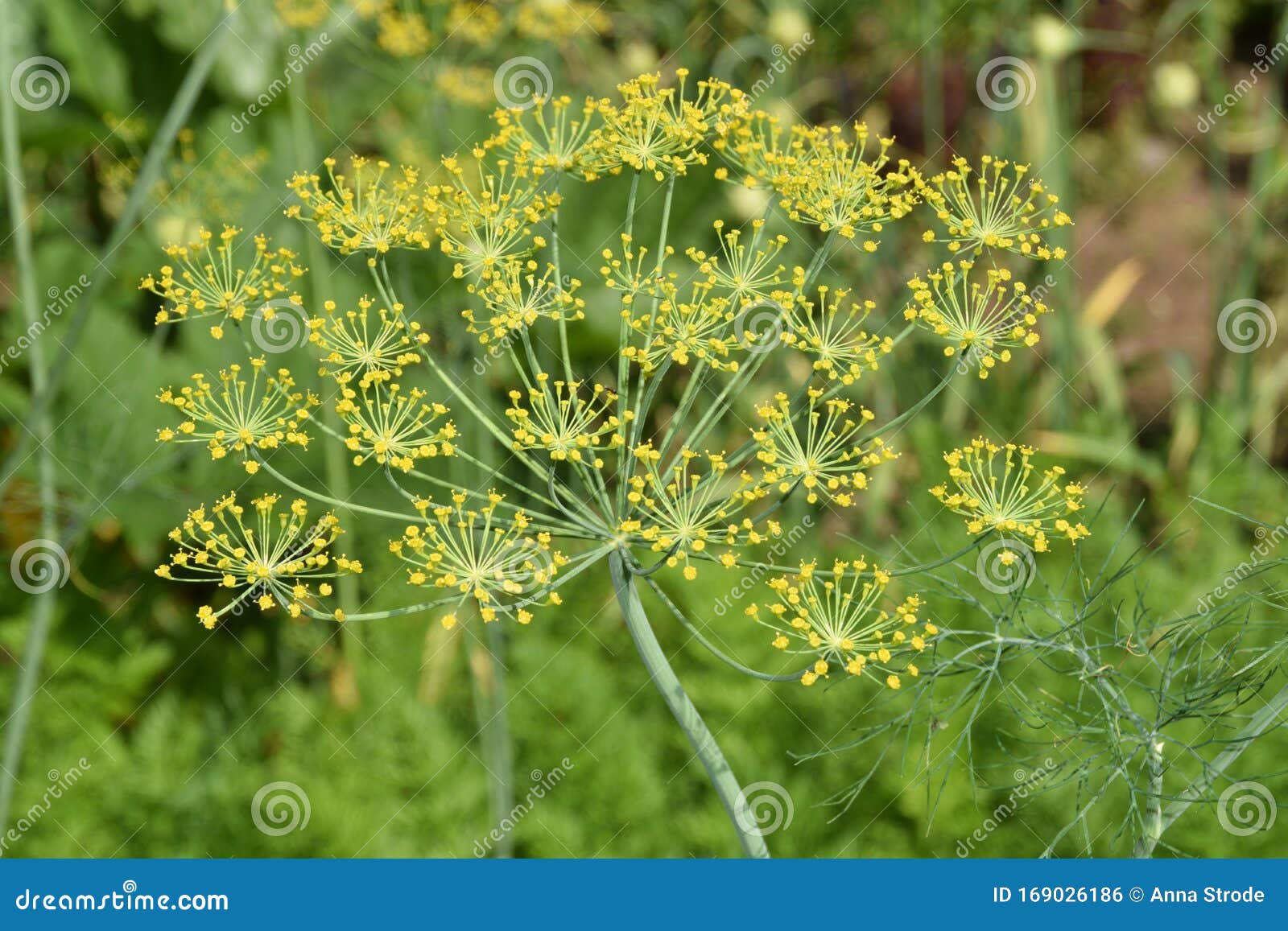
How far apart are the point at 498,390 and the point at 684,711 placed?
363cm

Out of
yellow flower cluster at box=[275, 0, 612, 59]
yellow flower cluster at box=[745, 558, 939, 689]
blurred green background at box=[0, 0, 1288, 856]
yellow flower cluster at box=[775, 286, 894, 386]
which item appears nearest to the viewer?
yellow flower cluster at box=[745, 558, 939, 689]

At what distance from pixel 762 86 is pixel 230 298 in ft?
11.0

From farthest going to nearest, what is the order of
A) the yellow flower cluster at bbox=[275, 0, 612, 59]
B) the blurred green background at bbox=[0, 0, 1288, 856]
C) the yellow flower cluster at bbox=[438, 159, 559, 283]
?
the blurred green background at bbox=[0, 0, 1288, 856] < the yellow flower cluster at bbox=[275, 0, 612, 59] < the yellow flower cluster at bbox=[438, 159, 559, 283]

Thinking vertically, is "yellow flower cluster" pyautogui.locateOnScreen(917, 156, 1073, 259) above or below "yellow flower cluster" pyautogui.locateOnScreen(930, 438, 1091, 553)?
above

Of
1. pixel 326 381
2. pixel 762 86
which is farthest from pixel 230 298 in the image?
pixel 762 86

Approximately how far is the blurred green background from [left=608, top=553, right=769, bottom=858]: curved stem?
5.37 feet

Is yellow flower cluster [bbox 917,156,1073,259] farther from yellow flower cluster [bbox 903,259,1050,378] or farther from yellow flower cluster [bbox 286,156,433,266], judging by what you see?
yellow flower cluster [bbox 286,156,433,266]

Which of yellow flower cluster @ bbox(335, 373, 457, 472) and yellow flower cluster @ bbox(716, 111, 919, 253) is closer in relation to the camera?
yellow flower cluster @ bbox(335, 373, 457, 472)

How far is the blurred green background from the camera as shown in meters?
3.80

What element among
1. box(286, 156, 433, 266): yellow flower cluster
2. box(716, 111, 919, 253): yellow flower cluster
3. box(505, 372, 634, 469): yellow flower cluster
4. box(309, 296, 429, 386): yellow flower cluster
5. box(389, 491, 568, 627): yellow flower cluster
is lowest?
box(389, 491, 568, 627): yellow flower cluster

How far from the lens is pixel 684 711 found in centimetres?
164

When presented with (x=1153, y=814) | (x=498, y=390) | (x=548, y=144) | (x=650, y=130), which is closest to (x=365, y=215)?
(x=548, y=144)

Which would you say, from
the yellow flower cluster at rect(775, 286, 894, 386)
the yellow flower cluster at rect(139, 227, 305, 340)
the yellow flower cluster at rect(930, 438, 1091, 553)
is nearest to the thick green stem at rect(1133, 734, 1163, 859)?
the yellow flower cluster at rect(930, 438, 1091, 553)

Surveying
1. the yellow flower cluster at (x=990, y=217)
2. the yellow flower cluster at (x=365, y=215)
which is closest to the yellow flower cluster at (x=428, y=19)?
the yellow flower cluster at (x=365, y=215)
